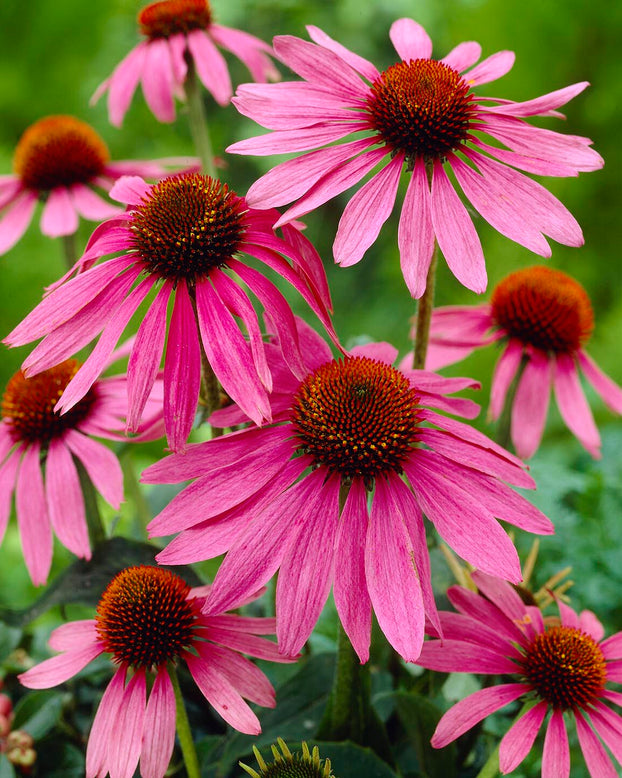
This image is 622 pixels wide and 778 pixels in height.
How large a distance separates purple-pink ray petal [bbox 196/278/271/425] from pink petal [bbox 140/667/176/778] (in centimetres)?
19

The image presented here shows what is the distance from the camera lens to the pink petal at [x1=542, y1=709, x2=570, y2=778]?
0.49m

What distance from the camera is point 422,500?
504 mm

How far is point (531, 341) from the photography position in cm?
79

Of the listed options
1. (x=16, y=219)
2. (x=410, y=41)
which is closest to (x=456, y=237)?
(x=410, y=41)

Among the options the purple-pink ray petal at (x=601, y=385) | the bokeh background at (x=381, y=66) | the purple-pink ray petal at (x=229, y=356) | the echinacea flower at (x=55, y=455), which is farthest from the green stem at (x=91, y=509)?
the bokeh background at (x=381, y=66)

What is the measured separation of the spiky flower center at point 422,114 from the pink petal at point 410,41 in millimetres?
74

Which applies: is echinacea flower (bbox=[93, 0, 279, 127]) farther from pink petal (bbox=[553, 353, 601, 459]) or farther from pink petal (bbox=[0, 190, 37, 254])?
pink petal (bbox=[553, 353, 601, 459])

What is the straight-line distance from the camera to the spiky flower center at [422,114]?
541 millimetres

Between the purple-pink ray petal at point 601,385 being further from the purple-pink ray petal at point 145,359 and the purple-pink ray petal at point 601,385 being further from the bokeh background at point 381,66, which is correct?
→ the bokeh background at point 381,66

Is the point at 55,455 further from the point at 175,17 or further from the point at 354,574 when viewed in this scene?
the point at 175,17

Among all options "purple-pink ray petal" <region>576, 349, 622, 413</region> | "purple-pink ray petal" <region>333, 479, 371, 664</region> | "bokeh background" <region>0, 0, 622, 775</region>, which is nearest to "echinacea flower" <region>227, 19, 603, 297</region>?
"purple-pink ray petal" <region>333, 479, 371, 664</region>

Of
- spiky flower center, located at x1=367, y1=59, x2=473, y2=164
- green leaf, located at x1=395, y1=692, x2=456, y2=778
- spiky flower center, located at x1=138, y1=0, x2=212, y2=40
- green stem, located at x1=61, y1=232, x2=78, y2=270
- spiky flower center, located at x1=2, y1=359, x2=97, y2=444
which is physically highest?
spiky flower center, located at x1=138, y1=0, x2=212, y2=40

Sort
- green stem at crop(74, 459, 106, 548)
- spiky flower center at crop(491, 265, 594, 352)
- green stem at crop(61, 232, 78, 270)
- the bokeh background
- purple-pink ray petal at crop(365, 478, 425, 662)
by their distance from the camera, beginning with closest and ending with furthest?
purple-pink ray petal at crop(365, 478, 425, 662), green stem at crop(74, 459, 106, 548), spiky flower center at crop(491, 265, 594, 352), green stem at crop(61, 232, 78, 270), the bokeh background

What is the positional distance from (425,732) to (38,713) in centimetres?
32
